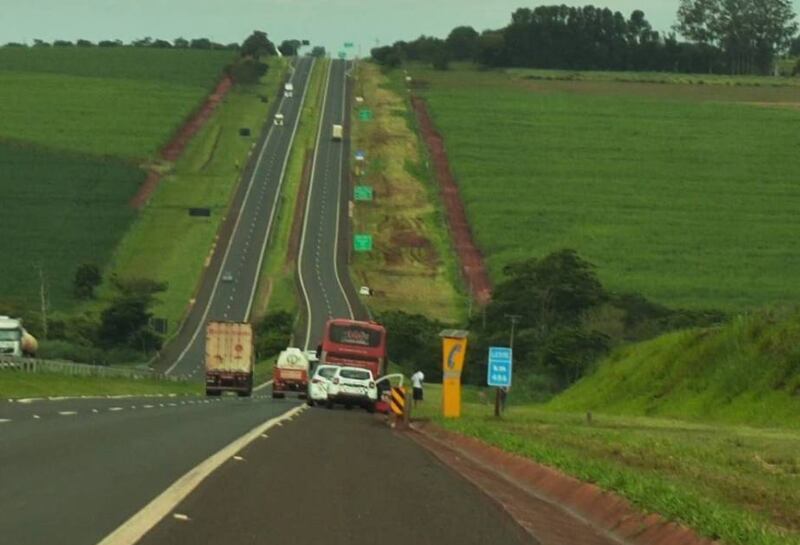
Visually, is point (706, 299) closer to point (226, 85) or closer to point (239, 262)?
point (239, 262)

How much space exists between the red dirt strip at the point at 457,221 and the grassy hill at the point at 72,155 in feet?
56.1

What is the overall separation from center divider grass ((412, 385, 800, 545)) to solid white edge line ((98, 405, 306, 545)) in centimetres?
396

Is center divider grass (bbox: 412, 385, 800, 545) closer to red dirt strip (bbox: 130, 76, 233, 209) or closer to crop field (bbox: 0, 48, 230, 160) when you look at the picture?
red dirt strip (bbox: 130, 76, 233, 209)

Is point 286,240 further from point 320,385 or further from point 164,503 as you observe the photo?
point 164,503

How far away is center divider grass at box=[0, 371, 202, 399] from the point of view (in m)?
46.4

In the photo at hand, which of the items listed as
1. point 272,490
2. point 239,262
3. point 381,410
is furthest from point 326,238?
point 272,490

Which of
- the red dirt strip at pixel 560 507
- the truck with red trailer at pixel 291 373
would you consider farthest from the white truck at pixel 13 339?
the red dirt strip at pixel 560 507

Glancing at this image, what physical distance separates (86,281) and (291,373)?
35677 millimetres

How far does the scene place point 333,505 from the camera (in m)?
15.3

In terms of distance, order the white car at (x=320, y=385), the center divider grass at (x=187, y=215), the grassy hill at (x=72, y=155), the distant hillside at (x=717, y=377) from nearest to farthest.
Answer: the distant hillside at (x=717, y=377) < the white car at (x=320, y=385) < the center divider grass at (x=187, y=215) < the grassy hill at (x=72, y=155)

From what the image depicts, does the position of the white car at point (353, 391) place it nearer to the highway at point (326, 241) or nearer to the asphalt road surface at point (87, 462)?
the asphalt road surface at point (87, 462)

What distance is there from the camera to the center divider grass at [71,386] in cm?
4641

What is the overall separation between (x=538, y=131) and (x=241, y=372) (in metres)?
91.9

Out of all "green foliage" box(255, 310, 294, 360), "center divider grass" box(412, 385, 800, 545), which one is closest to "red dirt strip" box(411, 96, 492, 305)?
"green foliage" box(255, 310, 294, 360)
